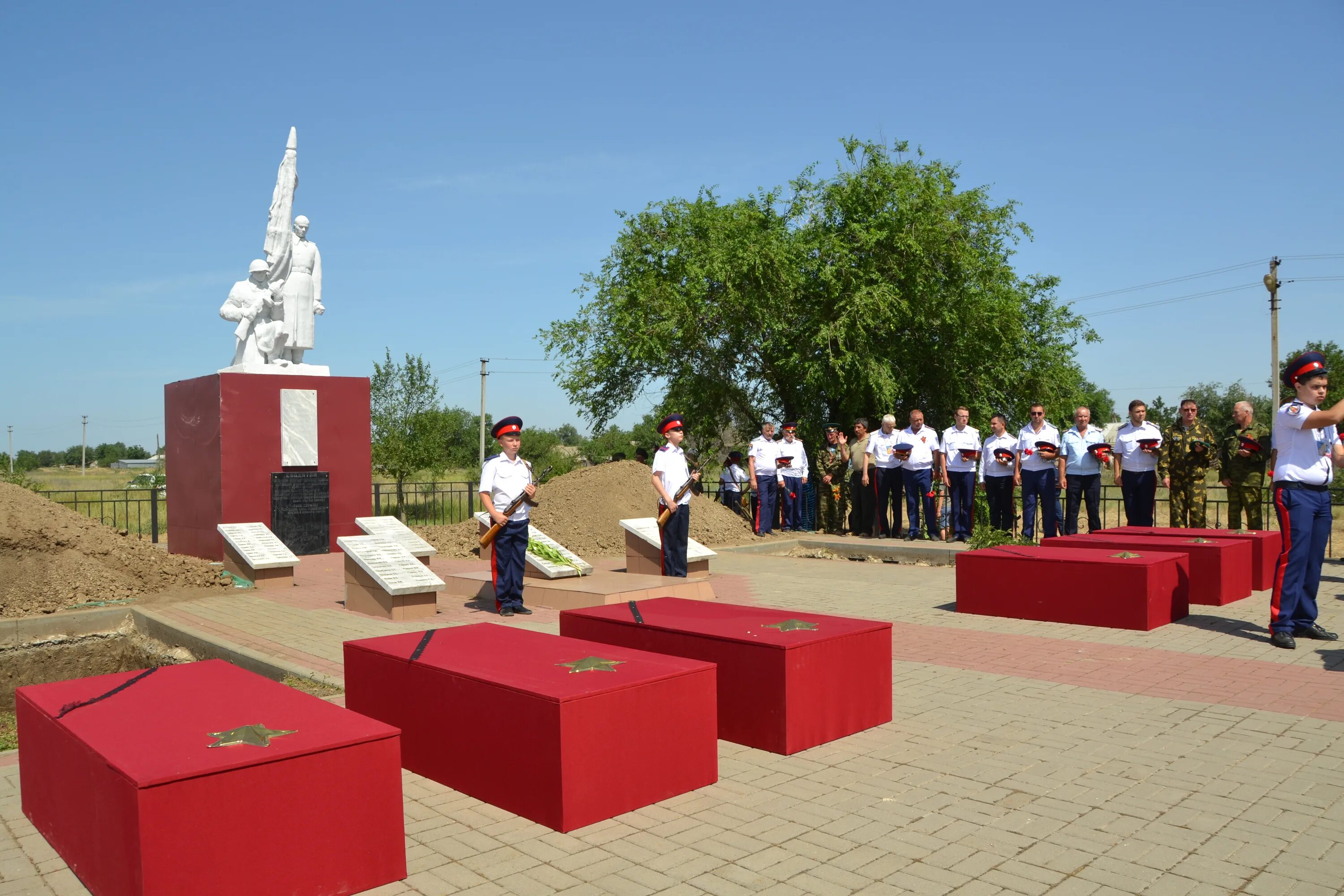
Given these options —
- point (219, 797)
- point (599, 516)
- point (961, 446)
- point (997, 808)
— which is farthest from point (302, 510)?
point (997, 808)

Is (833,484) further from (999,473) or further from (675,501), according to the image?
(675,501)

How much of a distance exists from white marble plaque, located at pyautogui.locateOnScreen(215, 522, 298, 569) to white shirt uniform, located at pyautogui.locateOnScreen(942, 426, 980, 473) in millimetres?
9101

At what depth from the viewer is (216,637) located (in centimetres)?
868

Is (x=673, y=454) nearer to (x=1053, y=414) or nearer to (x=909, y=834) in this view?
(x=909, y=834)

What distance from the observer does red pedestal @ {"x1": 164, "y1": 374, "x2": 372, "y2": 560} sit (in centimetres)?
1489

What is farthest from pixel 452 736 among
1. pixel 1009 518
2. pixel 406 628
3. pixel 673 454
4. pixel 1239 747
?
pixel 1009 518

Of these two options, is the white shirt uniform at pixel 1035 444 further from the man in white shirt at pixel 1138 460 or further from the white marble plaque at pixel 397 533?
the white marble plaque at pixel 397 533

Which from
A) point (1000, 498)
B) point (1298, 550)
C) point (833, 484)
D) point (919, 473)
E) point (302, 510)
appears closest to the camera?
point (1298, 550)

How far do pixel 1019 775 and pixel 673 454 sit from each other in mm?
6347

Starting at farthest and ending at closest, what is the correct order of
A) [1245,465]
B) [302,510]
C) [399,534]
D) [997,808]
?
[302,510] < [399,534] < [1245,465] < [997,808]

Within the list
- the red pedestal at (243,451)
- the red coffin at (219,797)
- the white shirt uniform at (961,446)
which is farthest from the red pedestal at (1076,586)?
the red pedestal at (243,451)

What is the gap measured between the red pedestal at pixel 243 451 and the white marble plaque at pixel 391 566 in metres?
5.03

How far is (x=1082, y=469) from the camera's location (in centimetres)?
1331

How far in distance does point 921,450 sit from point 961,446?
0.57 meters
